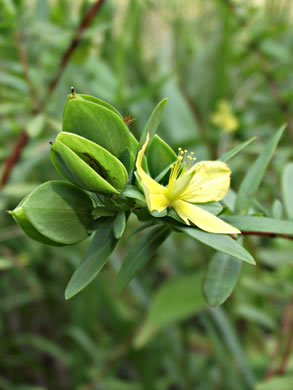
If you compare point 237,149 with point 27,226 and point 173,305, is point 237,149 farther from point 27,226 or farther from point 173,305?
point 173,305

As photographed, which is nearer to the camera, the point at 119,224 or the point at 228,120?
the point at 119,224

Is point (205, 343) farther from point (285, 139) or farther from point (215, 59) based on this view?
point (215, 59)

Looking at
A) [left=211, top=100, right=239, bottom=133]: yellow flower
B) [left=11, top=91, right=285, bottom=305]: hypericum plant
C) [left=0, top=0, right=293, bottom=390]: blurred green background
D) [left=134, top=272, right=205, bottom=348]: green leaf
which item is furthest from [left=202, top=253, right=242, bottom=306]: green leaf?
[left=211, top=100, right=239, bottom=133]: yellow flower

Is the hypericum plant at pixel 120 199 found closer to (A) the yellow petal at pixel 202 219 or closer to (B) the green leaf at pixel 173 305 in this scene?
(A) the yellow petal at pixel 202 219

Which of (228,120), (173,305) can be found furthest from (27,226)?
(228,120)

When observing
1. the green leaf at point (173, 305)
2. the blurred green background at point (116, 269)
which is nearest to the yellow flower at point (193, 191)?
the blurred green background at point (116, 269)

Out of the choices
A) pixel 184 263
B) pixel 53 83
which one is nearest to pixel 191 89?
pixel 184 263
